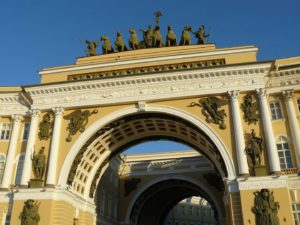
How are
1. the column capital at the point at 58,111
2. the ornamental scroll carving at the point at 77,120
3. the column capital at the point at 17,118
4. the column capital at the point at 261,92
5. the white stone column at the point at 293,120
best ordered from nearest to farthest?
the white stone column at the point at 293,120
the column capital at the point at 261,92
the ornamental scroll carving at the point at 77,120
the column capital at the point at 58,111
the column capital at the point at 17,118

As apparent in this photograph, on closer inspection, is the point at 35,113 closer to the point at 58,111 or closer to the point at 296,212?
the point at 58,111

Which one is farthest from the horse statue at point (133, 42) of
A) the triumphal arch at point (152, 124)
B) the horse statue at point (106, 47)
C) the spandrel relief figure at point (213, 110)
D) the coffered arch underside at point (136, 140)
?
the spandrel relief figure at point (213, 110)

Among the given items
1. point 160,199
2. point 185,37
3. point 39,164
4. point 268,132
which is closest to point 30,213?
point 39,164

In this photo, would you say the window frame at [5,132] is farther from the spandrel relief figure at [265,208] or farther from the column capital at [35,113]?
the spandrel relief figure at [265,208]

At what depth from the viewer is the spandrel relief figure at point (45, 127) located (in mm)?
26730

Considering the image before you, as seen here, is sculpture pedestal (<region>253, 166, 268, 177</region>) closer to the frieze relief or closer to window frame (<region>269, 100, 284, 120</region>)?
window frame (<region>269, 100, 284, 120</region>)

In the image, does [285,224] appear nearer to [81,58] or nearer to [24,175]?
[24,175]

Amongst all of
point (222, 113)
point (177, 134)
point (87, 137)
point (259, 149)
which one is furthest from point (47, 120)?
point (259, 149)

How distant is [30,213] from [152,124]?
11193 millimetres

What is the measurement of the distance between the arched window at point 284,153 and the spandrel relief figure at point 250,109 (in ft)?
8.08

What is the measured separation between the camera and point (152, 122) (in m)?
28.1

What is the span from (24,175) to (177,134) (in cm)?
1237


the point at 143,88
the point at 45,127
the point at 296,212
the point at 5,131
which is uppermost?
the point at 143,88

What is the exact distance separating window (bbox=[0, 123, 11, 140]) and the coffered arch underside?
7102 mm
